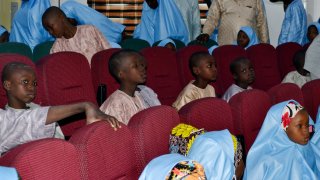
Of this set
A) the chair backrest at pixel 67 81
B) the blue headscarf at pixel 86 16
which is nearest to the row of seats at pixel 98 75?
the chair backrest at pixel 67 81

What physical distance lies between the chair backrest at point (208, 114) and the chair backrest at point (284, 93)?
0.60 metres

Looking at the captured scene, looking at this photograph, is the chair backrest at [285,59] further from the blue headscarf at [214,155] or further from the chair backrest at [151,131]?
the blue headscarf at [214,155]

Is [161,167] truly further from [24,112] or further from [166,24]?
[166,24]

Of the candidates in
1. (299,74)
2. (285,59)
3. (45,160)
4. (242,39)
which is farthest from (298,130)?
(242,39)

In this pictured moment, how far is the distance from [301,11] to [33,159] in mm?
6145

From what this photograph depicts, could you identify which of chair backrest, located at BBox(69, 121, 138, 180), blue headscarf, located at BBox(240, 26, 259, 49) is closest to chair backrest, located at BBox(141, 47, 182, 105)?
chair backrest, located at BBox(69, 121, 138, 180)

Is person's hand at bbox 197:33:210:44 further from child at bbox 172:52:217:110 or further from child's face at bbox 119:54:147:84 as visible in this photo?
child's face at bbox 119:54:147:84

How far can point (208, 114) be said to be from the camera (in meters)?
2.38

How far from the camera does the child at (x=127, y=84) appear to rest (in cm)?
280

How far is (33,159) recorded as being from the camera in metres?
1.49

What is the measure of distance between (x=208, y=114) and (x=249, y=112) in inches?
14.6

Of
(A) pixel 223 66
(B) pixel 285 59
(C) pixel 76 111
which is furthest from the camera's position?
(B) pixel 285 59

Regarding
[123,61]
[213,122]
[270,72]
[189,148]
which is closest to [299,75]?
[270,72]

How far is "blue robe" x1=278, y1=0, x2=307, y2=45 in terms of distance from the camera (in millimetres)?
7094
